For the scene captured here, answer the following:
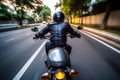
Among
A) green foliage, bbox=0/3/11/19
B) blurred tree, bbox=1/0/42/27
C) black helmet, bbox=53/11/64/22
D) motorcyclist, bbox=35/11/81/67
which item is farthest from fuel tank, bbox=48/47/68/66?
green foliage, bbox=0/3/11/19

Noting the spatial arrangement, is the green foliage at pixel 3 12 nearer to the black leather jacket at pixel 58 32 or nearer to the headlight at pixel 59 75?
the black leather jacket at pixel 58 32

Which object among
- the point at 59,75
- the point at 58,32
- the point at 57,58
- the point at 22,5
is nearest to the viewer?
the point at 59,75

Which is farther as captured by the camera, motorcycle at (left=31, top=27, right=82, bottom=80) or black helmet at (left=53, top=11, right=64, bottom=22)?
black helmet at (left=53, top=11, right=64, bottom=22)

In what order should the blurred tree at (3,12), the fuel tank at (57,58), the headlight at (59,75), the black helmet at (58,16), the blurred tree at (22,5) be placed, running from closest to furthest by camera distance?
the headlight at (59,75) < the fuel tank at (57,58) < the black helmet at (58,16) < the blurred tree at (22,5) < the blurred tree at (3,12)

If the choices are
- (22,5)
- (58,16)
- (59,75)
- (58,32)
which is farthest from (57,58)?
(22,5)

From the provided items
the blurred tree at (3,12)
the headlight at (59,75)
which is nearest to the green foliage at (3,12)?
the blurred tree at (3,12)

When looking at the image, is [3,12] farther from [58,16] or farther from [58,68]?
Answer: [58,68]

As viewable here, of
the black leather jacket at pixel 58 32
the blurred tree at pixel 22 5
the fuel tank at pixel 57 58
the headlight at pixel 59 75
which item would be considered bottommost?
the headlight at pixel 59 75

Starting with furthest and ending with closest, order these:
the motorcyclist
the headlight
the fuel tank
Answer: the motorcyclist
the fuel tank
the headlight

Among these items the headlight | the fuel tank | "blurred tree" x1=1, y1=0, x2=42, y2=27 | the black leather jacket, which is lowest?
the headlight

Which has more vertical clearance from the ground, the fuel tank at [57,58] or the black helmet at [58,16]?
the black helmet at [58,16]

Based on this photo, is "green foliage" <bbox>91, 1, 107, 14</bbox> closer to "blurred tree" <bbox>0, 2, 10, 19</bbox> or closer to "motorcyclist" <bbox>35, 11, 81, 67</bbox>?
"blurred tree" <bbox>0, 2, 10, 19</bbox>

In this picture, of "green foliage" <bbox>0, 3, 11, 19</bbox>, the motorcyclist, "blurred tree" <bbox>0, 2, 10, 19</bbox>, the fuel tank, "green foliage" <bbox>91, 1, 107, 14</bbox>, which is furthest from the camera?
"green foliage" <bbox>0, 3, 11, 19</bbox>

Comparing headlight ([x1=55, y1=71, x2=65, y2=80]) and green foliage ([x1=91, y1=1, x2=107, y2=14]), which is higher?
green foliage ([x1=91, y1=1, x2=107, y2=14])
